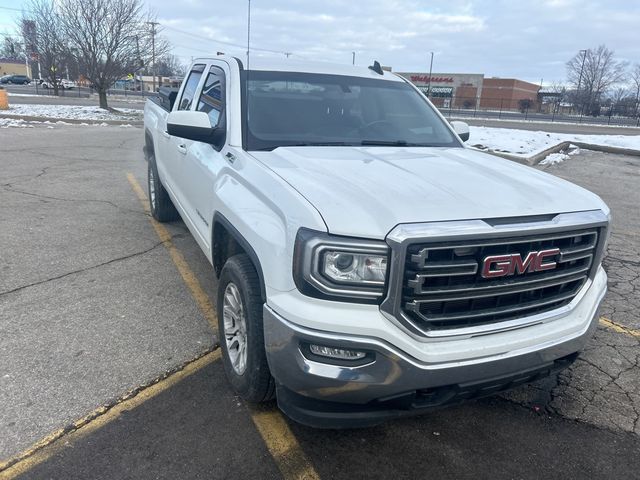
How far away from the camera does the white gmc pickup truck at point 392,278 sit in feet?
7.20

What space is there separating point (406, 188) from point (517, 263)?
632 mm

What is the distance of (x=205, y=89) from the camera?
443 centimetres

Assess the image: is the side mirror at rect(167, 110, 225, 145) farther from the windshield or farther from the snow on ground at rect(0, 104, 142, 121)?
the snow on ground at rect(0, 104, 142, 121)

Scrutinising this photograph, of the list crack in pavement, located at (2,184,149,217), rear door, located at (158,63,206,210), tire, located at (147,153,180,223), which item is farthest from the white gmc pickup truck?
crack in pavement, located at (2,184,149,217)

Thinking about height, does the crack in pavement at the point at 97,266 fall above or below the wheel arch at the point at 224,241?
below

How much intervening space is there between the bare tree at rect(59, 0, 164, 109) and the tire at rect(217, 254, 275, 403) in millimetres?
22484

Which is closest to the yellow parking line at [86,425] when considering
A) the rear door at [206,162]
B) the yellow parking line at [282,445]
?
the yellow parking line at [282,445]

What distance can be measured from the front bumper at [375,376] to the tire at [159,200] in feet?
14.1

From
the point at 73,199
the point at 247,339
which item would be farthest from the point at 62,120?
the point at 247,339

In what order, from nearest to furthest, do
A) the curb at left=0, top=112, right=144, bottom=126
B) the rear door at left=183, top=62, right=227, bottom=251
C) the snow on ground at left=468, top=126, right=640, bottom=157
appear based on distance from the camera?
the rear door at left=183, top=62, right=227, bottom=251 < the snow on ground at left=468, top=126, right=640, bottom=157 < the curb at left=0, top=112, right=144, bottom=126

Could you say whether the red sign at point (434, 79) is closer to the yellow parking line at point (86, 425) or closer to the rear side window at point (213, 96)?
the rear side window at point (213, 96)

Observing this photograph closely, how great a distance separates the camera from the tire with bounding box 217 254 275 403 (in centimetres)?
262

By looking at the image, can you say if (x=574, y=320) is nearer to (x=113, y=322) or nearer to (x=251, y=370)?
(x=251, y=370)

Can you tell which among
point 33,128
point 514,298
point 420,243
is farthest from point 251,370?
point 33,128
